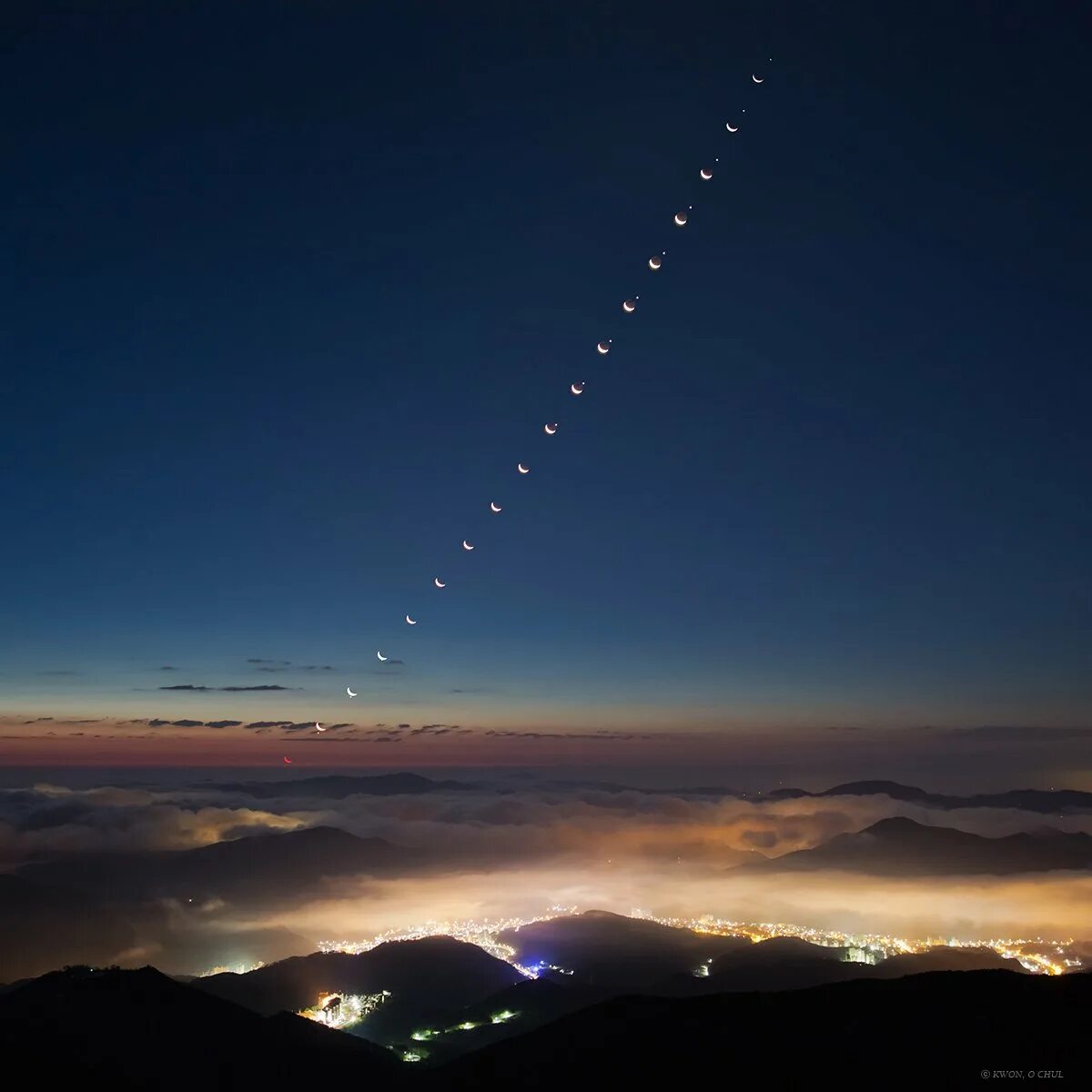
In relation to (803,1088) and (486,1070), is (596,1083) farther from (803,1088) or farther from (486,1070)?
(803,1088)

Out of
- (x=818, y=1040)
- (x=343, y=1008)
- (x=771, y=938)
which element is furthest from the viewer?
(x=771, y=938)

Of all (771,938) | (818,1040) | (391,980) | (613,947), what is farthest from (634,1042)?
(613,947)

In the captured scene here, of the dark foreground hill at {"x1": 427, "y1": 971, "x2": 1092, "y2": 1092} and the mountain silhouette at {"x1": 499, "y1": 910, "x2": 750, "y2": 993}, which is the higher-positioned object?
the dark foreground hill at {"x1": 427, "y1": 971, "x2": 1092, "y2": 1092}

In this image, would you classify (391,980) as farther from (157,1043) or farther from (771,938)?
(157,1043)

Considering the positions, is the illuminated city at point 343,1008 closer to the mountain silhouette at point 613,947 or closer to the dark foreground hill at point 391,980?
the dark foreground hill at point 391,980

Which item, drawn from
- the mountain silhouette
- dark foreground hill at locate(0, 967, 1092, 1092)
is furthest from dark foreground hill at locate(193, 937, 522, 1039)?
dark foreground hill at locate(0, 967, 1092, 1092)

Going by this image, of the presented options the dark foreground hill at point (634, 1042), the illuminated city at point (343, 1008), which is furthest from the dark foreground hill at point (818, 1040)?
the illuminated city at point (343, 1008)

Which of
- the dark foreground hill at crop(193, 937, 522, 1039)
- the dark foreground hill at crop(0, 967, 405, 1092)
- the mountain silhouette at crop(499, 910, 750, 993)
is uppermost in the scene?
the dark foreground hill at crop(0, 967, 405, 1092)

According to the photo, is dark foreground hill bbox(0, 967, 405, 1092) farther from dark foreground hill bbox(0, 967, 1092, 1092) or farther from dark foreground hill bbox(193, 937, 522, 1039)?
dark foreground hill bbox(193, 937, 522, 1039)
